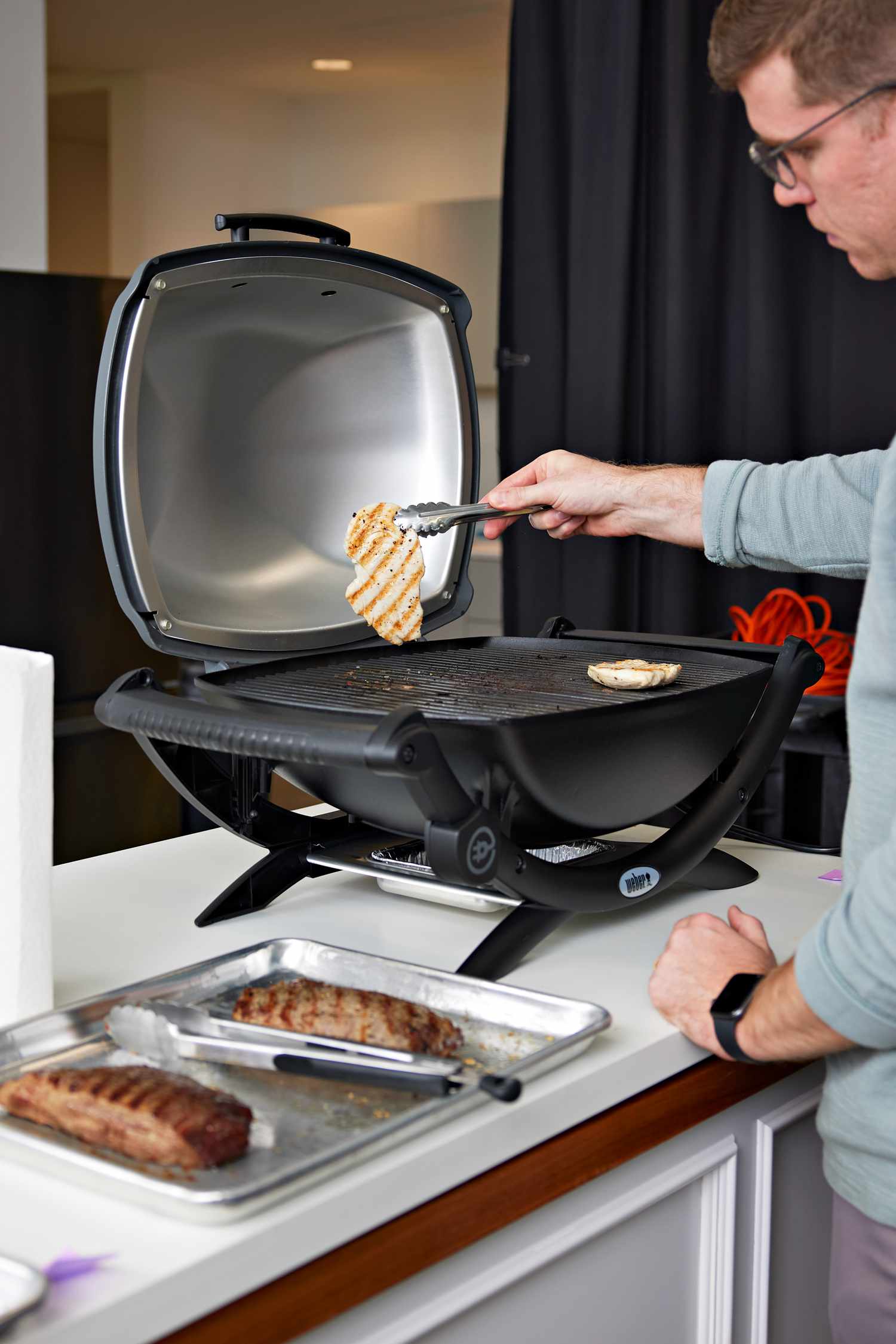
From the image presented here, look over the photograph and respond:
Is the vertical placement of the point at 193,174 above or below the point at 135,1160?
above

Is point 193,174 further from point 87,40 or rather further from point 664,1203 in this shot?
point 664,1203

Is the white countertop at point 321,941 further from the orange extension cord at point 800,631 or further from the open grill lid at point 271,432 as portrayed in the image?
the orange extension cord at point 800,631

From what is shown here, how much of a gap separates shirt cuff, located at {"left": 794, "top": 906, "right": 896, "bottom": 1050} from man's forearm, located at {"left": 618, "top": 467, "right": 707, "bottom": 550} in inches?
24.5

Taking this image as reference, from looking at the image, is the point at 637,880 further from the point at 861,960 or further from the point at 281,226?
the point at 281,226

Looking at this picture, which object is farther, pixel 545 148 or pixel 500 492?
pixel 545 148

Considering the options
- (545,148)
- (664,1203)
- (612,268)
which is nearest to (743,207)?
(612,268)

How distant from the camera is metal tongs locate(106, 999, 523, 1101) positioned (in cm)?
75

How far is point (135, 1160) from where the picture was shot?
702 millimetres

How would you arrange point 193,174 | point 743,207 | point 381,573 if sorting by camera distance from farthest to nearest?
point 193,174, point 743,207, point 381,573

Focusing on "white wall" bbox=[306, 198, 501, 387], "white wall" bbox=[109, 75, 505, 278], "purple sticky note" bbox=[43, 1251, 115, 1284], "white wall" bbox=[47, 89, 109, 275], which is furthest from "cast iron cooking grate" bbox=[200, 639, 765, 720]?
"white wall" bbox=[47, 89, 109, 275]

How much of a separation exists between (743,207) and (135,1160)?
2.50m

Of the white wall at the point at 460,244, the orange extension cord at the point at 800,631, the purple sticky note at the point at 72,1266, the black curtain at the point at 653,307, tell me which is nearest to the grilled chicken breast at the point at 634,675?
the purple sticky note at the point at 72,1266

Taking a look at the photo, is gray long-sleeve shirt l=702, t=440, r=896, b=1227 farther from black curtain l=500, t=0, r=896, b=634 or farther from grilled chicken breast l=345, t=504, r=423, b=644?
black curtain l=500, t=0, r=896, b=634

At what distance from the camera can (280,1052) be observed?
792 millimetres
